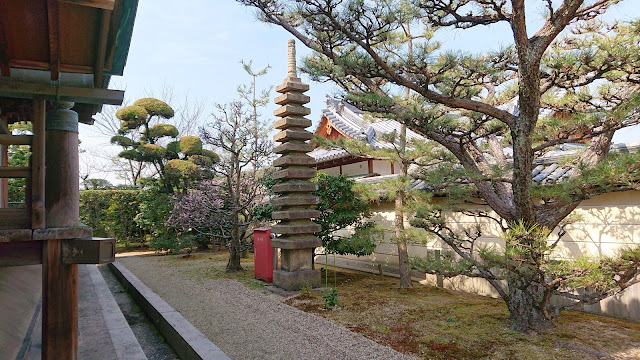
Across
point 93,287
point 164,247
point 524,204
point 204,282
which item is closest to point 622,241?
point 524,204

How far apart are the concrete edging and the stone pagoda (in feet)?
8.11

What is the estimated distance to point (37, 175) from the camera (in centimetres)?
295

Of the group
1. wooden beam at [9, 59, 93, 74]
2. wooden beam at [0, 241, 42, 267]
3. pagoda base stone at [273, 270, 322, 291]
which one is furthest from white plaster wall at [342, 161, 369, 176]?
wooden beam at [0, 241, 42, 267]

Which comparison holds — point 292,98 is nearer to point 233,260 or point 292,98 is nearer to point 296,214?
point 296,214

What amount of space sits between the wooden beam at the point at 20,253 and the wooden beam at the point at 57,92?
1174 mm

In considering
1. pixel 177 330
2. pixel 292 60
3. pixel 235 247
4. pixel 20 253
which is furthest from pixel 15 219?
pixel 235 247

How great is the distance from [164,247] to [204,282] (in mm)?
6219

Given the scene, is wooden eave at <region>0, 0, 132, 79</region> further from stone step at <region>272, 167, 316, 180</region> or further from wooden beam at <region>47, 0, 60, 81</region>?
stone step at <region>272, 167, 316, 180</region>

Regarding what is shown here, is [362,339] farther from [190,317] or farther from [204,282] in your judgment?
[204,282]

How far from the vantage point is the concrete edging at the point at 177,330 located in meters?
4.14

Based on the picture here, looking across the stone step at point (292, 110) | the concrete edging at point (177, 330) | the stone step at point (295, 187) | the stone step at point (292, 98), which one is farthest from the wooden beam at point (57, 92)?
the stone step at point (292, 98)

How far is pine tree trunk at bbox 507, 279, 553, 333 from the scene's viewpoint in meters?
4.71

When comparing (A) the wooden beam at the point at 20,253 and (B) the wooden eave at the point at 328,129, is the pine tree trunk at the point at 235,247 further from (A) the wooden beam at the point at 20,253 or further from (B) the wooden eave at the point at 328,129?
(A) the wooden beam at the point at 20,253

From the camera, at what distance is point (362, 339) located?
189 inches
